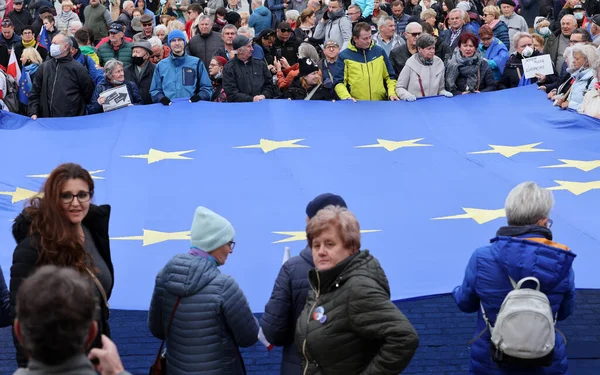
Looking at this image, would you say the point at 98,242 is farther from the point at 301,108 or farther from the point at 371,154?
the point at 301,108

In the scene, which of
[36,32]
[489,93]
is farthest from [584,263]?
[36,32]

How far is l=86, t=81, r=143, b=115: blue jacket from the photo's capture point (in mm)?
9539

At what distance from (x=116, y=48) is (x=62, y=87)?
7.97 feet

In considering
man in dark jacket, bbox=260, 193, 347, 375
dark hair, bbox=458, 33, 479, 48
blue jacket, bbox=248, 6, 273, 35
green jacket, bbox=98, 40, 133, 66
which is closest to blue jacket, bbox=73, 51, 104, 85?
green jacket, bbox=98, 40, 133, 66

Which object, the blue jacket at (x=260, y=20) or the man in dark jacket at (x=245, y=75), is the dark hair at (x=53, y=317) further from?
the blue jacket at (x=260, y=20)

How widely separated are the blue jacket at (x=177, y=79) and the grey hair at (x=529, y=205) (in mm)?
5670

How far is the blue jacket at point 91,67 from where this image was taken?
10.3 meters

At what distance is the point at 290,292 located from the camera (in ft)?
14.1

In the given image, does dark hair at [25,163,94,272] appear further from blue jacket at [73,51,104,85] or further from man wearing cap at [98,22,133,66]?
man wearing cap at [98,22,133,66]

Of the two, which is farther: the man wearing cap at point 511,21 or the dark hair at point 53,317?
the man wearing cap at point 511,21

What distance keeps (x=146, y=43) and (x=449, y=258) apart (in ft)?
18.8

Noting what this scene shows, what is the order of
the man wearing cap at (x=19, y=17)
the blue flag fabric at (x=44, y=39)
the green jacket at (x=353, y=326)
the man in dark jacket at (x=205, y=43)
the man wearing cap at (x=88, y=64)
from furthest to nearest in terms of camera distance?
the man wearing cap at (x=19, y=17) → the blue flag fabric at (x=44, y=39) → the man in dark jacket at (x=205, y=43) → the man wearing cap at (x=88, y=64) → the green jacket at (x=353, y=326)

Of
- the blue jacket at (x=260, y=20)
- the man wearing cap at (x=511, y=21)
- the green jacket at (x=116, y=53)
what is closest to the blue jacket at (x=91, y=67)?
the green jacket at (x=116, y=53)

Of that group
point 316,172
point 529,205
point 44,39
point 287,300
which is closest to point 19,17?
point 44,39
